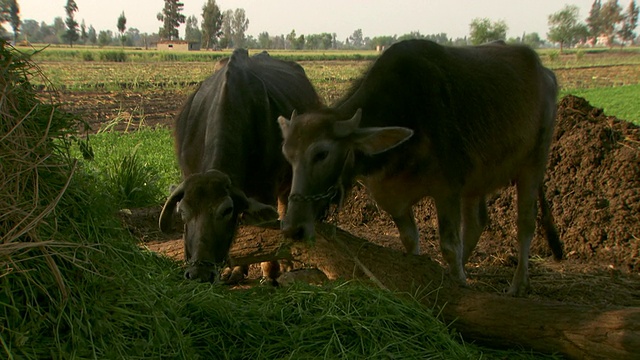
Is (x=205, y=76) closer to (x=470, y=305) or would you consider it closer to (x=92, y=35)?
(x=470, y=305)

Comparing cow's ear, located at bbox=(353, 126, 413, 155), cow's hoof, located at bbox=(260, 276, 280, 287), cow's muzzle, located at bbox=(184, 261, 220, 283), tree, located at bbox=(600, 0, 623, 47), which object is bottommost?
cow's hoof, located at bbox=(260, 276, 280, 287)

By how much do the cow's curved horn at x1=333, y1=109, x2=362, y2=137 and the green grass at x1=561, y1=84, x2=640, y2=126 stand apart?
17681 millimetres

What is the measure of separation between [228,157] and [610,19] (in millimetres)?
145608

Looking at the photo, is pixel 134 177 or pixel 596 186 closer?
pixel 596 186

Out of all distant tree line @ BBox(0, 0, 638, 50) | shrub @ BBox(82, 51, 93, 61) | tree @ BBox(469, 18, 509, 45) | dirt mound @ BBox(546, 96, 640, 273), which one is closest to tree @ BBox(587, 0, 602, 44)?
distant tree line @ BBox(0, 0, 638, 50)

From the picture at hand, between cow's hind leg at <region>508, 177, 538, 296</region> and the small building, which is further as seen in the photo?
the small building

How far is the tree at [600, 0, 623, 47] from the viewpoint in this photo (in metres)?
132

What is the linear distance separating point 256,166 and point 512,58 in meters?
3.13

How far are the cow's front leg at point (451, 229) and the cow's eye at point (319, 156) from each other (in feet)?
4.51

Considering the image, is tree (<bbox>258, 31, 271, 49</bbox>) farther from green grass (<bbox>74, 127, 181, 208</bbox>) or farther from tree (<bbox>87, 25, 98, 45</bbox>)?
green grass (<bbox>74, 127, 181, 208</bbox>)

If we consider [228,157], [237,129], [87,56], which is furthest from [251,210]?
[87,56]

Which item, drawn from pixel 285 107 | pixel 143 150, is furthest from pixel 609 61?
pixel 285 107

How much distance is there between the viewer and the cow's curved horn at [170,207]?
527cm

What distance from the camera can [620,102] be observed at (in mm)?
28672
